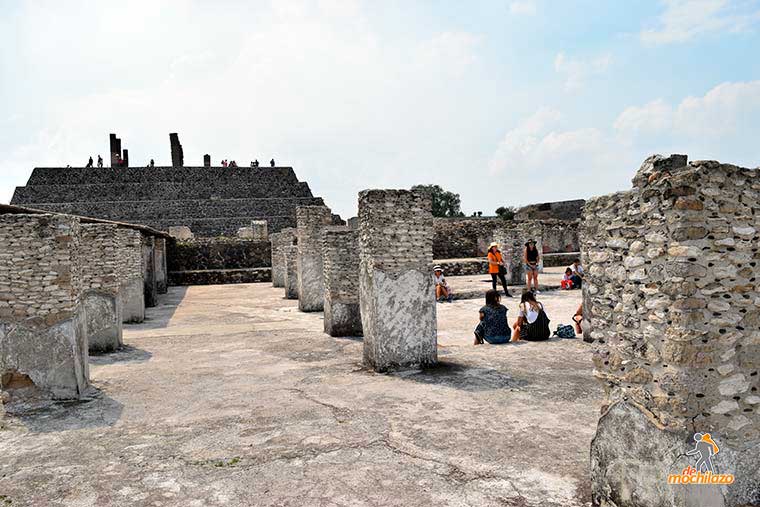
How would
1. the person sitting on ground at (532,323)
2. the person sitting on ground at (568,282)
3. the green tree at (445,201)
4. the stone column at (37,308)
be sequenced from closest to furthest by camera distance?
the stone column at (37,308), the person sitting on ground at (532,323), the person sitting on ground at (568,282), the green tree at (445,201)

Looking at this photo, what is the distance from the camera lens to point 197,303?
14.4 metres

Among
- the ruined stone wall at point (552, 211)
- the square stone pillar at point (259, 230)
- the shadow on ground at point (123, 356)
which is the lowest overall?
the shadow on ground at point (123, 356)

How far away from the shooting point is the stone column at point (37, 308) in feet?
17.3

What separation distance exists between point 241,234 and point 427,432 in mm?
24685

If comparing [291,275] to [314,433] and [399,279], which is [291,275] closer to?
[399,279]

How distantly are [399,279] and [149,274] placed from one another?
10.5 m

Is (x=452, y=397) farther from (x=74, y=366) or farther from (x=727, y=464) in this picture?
(x=74, y=366)

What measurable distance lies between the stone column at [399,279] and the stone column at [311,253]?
4702 millimetres

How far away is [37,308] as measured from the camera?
17.4ft

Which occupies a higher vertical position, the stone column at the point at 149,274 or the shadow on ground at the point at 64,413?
the stone column at the point at 149,274

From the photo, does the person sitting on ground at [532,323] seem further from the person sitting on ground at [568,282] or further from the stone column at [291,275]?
the stone column at [291,275]

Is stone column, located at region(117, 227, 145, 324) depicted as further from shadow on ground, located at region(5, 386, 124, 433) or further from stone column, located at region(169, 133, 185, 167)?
stone column, located at region(169, 133, 185, 167)

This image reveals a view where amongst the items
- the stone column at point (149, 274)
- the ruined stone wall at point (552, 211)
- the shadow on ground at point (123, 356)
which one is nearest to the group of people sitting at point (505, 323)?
the shadow on ground at point (123, 356)

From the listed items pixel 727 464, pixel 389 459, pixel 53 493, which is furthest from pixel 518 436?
pixel 53 493
